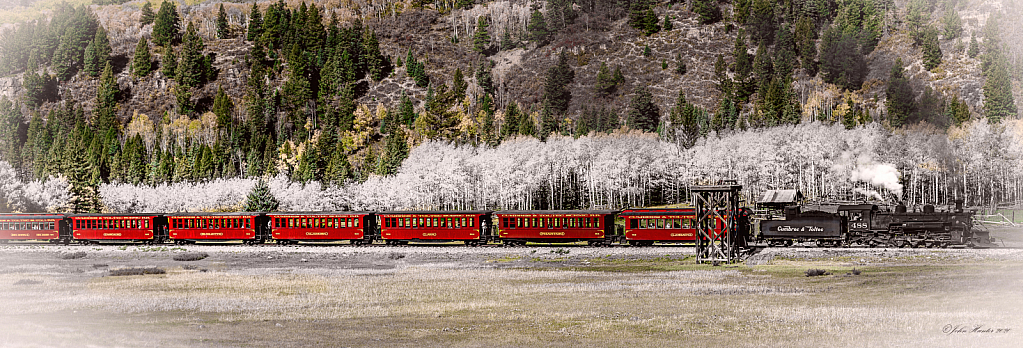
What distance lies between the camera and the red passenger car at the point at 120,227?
76.1 metres

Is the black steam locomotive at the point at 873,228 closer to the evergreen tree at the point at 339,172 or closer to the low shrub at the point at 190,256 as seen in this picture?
the low shrub at the point at 190,256

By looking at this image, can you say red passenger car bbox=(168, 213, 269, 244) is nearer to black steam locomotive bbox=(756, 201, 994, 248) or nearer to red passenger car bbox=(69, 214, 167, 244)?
red passenger car bbox=(69, 214, 167, 244)

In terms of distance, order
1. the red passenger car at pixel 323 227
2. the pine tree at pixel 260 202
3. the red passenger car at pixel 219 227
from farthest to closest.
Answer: the pine tree at pixel 260 202 < the red passenger car at pixel 219 227 < the red passenger car at pixel 323 227

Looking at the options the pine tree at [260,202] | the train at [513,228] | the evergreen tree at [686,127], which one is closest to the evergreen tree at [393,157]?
the pine tree at [260,202]

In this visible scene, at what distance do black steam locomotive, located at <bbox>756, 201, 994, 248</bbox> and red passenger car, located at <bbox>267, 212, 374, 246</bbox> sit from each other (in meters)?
33.0

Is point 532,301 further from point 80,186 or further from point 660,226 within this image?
point 80,186

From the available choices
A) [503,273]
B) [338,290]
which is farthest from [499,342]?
[503,273]

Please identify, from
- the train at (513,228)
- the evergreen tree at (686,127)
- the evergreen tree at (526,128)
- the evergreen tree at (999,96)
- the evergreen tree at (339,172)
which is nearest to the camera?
the train at (513,228)

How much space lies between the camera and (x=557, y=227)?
66438 millimetres

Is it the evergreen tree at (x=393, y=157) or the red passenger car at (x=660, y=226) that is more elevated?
the evergreen tree at (x=393, y=157)

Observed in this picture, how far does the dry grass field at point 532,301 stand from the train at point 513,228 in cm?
331

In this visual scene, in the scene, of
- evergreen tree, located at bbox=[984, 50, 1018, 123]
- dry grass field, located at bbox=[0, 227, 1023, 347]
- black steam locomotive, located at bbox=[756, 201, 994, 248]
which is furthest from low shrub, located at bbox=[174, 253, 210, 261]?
evergreen tree, located at bbox=[984, 50, 1018, 123]

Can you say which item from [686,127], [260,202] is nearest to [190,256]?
[260,202]

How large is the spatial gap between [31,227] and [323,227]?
29754 millimetres
